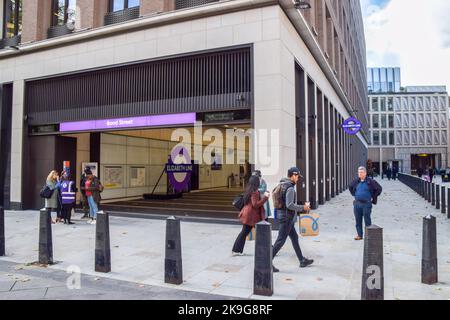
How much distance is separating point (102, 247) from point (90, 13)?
11.0 meters

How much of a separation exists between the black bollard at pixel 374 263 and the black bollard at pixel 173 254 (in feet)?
8.58

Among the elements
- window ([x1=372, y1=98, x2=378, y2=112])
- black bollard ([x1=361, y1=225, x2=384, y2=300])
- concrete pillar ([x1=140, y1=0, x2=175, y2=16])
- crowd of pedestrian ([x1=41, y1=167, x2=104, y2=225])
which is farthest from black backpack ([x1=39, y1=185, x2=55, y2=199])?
window ([x1=372, y1=98, x2=378, y2=112])

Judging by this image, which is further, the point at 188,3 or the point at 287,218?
the point at 188,3

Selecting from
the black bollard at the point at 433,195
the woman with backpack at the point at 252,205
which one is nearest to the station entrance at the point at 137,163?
the woman with backpack at the point at 252,205

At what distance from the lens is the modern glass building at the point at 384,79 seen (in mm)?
88250

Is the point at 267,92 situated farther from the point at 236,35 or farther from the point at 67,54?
the point at 67,54

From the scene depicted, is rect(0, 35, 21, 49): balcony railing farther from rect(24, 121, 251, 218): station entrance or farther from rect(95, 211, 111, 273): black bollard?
rect(95, 211, 111, 273): black bollard

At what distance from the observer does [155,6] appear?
1242 cm

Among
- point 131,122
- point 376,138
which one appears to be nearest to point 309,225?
point 131,122

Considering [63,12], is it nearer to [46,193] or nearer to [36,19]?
[36,19]

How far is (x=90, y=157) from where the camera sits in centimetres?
1589

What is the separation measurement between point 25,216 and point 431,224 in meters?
13.1

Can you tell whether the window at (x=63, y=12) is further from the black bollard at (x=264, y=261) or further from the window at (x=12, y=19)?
the black bollard at (x=264, y=261)
